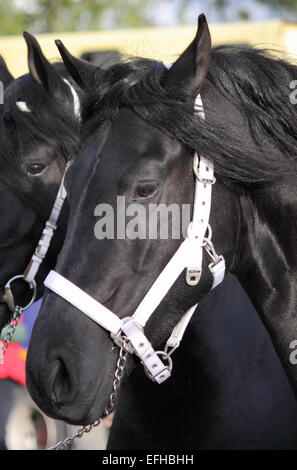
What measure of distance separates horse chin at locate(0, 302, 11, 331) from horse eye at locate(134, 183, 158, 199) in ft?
4.60

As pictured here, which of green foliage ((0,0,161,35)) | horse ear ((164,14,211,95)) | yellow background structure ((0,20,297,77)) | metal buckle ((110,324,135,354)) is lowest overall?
green foliage ((0,0,161,35))

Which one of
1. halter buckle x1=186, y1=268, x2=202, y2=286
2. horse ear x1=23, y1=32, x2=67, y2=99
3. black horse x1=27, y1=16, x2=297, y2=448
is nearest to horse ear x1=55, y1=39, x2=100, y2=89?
black horse x1=27, y1=16, x2=297, y2=448

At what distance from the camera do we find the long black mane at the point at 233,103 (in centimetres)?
218

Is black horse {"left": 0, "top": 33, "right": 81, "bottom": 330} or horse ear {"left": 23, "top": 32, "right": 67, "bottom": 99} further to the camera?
black horse {"left": 0, "top": 33, "right": 81, "bottom": 330}

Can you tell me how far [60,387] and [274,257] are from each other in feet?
2.74

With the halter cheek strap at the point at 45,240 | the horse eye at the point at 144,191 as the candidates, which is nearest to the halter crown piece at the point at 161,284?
the horse eye at the point at 144,191

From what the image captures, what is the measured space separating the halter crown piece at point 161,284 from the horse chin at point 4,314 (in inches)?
48.4

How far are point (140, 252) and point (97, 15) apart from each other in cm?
2169

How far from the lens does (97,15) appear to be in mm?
22562

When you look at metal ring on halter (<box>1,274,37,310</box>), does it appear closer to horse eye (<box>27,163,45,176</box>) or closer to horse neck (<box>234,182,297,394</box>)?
horse eye (<box>27,163,45,176</box>)

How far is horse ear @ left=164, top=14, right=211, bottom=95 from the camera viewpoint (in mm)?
2107

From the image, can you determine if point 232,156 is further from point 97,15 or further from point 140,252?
point 97,15

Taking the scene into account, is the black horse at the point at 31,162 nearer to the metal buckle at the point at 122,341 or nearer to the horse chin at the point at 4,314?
the horse chin at the point at 4,314
